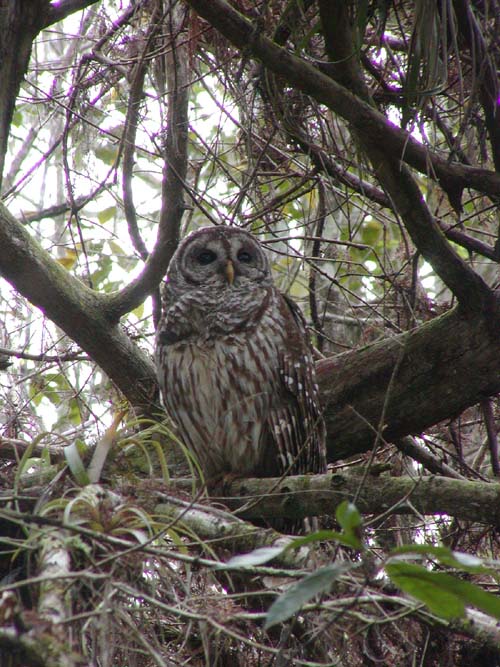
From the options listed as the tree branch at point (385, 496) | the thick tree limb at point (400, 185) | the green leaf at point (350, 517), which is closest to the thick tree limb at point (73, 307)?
the tree branch at point (385, 496)

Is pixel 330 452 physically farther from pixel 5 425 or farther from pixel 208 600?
pixel 5 425

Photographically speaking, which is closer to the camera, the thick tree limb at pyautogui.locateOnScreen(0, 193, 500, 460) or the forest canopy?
the forest canopy

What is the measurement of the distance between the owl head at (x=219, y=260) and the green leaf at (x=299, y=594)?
8.20ft

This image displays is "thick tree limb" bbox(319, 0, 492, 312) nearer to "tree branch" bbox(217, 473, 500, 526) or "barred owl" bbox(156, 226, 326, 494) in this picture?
"barred owl" bbox(156, 226, 326, 494)

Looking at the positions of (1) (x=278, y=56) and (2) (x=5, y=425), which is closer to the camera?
(1) (x=278, y=56)

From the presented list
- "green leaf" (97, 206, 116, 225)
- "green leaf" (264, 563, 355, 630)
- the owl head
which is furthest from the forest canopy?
"green leaf" (97, 206, 116, 225)

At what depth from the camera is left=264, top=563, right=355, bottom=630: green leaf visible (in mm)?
1373

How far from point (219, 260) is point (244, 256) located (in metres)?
0.14

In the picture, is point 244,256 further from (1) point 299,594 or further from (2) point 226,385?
(1) point 299,594

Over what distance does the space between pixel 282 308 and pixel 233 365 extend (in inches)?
18.2

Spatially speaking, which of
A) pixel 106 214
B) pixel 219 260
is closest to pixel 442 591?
pixel 219 260

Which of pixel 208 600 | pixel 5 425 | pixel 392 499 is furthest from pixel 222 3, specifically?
pixel 5 425

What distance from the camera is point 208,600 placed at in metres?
2.13

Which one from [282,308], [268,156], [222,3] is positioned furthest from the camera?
[268,156]
